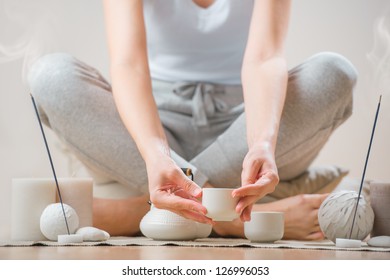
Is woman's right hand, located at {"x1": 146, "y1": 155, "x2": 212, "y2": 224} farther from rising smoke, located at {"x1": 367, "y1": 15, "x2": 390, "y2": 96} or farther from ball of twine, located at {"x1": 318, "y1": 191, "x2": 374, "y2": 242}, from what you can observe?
rising smoke, located at {"x1": 367, "y1": 15, "x2": 390, "y2": 96}

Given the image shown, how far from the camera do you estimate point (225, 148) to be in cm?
161

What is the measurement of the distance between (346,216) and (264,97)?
0.27m

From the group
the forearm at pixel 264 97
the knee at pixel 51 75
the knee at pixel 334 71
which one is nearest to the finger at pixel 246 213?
the forearm at pixel 264 97

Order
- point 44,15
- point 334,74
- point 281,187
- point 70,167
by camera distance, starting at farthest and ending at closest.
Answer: point 44,15
point 70,167
point 281,187
point 334,74

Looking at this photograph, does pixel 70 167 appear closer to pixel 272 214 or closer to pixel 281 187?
pixel 281 187

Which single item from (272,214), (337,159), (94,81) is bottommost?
(337,159)

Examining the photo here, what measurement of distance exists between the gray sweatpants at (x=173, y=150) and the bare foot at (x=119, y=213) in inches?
2.6

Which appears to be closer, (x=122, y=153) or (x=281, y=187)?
(x=122, y=153)

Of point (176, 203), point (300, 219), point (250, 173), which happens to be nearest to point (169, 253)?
point (176, 203)

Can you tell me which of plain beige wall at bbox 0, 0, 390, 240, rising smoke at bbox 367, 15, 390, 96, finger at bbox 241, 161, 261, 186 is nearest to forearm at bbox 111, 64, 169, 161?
finger at bbox 241, 161, 261, 186

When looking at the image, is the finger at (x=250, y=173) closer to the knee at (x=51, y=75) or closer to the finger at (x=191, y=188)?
the finger at (x=191, y=188)
